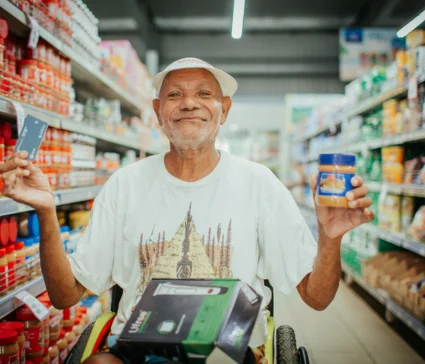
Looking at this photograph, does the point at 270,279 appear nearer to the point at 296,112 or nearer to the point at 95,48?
the point at 95,48

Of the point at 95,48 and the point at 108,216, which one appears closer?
the point at 108,216

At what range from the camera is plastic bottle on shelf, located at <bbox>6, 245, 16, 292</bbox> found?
192 cm

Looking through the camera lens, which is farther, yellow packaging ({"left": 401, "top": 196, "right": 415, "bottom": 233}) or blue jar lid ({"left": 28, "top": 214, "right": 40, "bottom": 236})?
yellow packaging ({"left": 401, "top": 196, "right": 415, "bottom": 233})

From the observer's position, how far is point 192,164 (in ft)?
5.29

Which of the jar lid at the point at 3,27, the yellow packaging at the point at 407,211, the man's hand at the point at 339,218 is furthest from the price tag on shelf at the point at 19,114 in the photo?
the yellow packaging at the point at 407,211

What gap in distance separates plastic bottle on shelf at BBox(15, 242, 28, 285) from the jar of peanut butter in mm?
1564

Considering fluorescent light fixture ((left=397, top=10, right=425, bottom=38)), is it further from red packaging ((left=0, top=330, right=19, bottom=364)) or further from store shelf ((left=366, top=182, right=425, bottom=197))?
red packaging ((left=0, top=330, right=19, bottom=364))

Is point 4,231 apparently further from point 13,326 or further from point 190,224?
point 190,224

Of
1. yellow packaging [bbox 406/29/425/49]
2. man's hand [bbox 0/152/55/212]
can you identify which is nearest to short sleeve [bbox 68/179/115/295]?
man's hand [bbox 0/152/55/212]

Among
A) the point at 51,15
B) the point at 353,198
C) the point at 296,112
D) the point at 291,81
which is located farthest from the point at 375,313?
the point at 291,81

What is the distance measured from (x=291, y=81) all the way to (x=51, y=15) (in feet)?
33.1

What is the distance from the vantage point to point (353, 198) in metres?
1.18

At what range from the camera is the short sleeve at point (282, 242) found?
1.44 m

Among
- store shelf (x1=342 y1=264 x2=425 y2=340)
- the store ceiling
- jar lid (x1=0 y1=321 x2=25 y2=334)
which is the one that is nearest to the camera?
jar lid (x1=0 y1=321 x2=25 y2=334)
